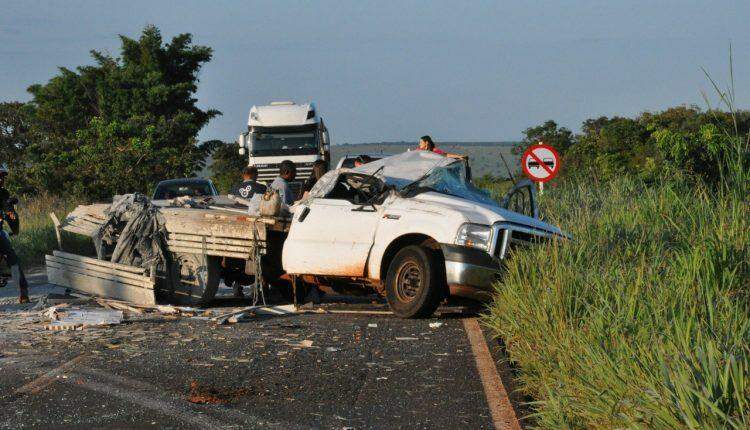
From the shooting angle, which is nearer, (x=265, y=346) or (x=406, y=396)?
(x=406, y=396)

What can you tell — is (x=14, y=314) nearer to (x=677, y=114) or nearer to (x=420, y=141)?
(x=420, y=141)

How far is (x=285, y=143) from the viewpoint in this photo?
34.9 m

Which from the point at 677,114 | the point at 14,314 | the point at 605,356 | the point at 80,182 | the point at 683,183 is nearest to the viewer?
the point at 605,356

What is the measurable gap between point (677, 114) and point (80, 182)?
31569 millimetres

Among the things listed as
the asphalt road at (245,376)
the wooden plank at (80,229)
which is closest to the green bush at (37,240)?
the wooden plank at (80,229)

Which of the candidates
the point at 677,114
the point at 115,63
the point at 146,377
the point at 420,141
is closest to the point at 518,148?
the point at 677,114

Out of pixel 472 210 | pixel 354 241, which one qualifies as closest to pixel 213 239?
pixel 354 241

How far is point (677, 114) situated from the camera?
57875 mm

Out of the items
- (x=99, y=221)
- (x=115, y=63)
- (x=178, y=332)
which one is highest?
(x=115, y=63)

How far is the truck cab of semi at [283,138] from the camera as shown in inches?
1363

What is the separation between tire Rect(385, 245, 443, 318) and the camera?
1168 centimetres

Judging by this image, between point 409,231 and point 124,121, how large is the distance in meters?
42.9

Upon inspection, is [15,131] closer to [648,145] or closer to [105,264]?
[648,145]

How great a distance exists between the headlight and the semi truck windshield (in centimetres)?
2338
